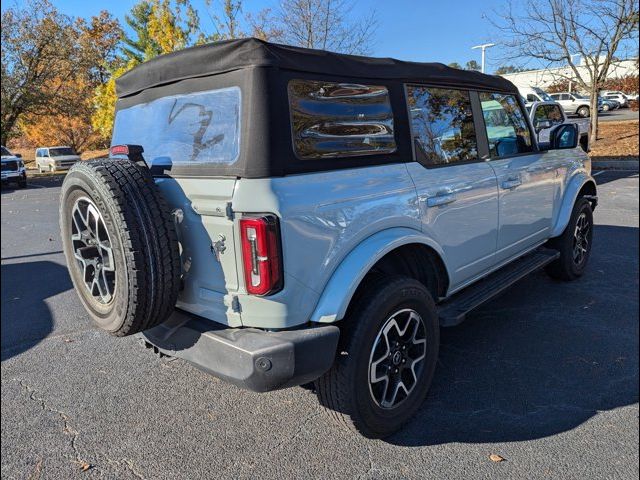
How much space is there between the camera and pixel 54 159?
26.9 metres

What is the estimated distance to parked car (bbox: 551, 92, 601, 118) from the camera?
→ 3219 centimetres

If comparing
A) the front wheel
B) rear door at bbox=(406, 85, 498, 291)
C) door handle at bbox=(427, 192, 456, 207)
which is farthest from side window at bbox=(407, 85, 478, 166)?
the front wheel

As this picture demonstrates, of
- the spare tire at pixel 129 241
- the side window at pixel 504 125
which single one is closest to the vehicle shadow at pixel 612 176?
the side window at pixel 504 125

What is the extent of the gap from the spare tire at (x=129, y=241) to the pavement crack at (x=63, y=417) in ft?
2.34

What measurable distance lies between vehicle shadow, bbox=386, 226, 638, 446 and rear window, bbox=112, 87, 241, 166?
1852mm

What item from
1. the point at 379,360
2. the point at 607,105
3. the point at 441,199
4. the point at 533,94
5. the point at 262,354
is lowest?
the point at 379,360

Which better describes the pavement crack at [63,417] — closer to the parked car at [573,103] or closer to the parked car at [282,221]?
the parked car at [282,221]

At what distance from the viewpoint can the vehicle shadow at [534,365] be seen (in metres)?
2.66

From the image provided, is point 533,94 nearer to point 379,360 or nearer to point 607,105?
point 607,105

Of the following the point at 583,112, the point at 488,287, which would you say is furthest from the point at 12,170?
the point at 583,112

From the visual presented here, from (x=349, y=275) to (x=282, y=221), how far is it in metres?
0.47

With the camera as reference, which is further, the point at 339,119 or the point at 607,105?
the point at 607,105

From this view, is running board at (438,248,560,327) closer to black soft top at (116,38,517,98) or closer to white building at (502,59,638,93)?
black soft top at (116,38,517,98)

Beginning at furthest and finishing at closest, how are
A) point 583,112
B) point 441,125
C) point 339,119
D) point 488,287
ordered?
point 583,112 < point 488,287 < point 441,125 < point 339,119
